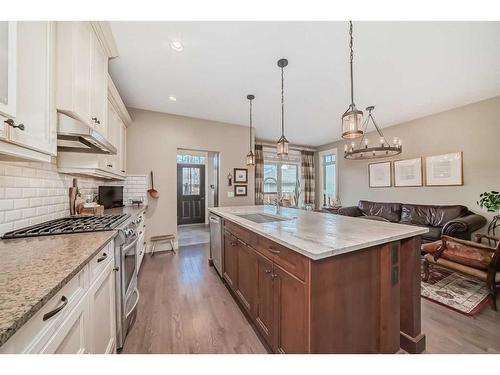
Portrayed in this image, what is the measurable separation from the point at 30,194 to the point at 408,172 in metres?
5.99

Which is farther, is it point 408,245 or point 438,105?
point 438,105

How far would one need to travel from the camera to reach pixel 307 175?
681 centimetres

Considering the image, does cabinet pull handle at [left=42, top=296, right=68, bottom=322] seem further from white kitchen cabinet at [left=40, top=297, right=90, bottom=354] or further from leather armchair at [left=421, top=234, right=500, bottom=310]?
leather armchair at [left=421, top=234, right=500, bottom=310]

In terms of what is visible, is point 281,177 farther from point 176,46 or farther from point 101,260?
point 101,260

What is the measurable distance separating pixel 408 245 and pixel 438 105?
145 inches

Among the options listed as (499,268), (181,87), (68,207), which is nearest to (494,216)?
(499,268)

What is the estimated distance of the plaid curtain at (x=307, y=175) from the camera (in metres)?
6.79

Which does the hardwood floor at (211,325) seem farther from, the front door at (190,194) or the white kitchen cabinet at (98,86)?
the front door at (190,194)

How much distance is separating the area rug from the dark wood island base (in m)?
1.00

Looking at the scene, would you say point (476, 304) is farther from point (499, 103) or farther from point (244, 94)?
point (244, 94)

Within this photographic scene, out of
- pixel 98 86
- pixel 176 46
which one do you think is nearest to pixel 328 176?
pixel 176 46
